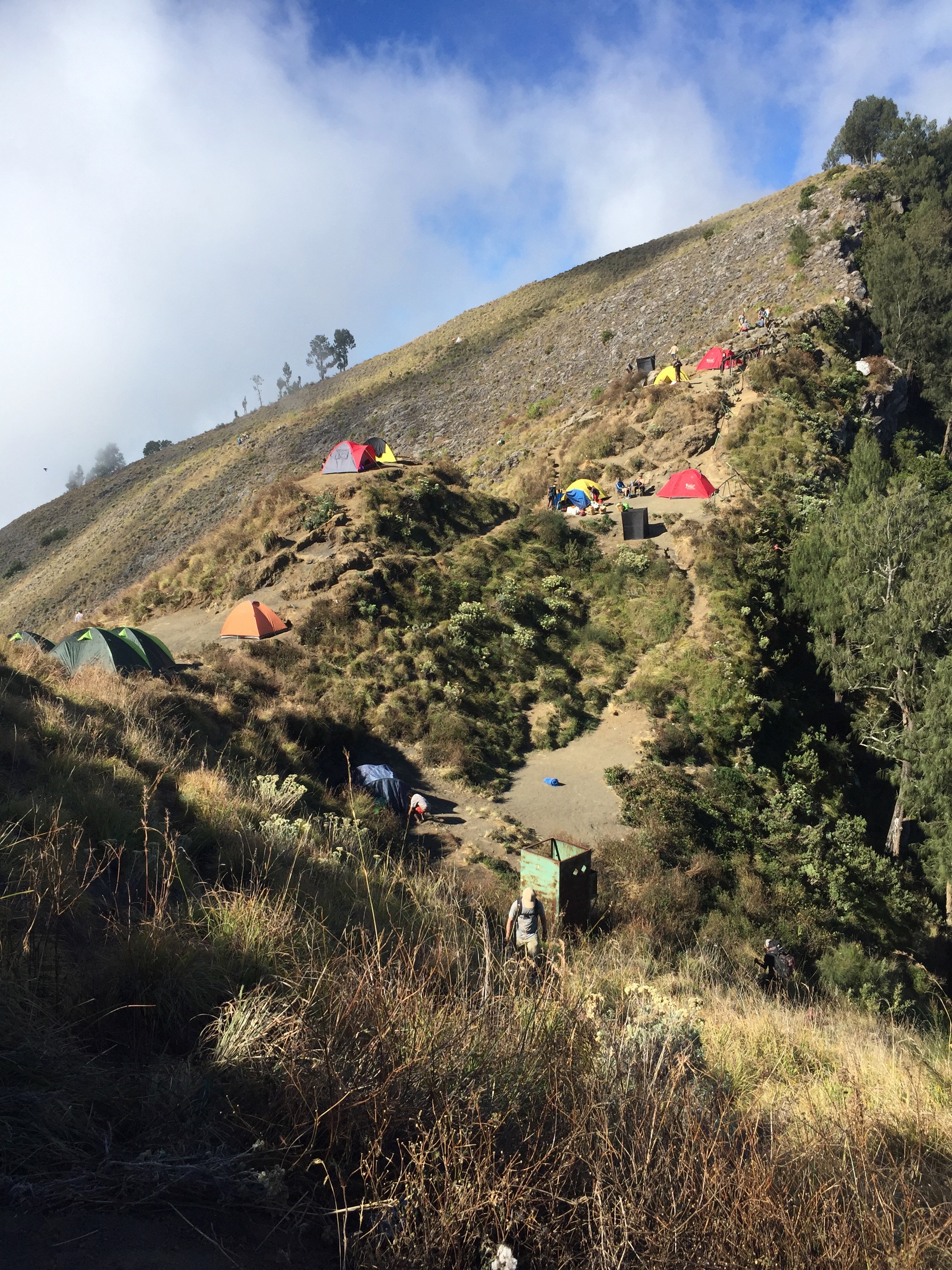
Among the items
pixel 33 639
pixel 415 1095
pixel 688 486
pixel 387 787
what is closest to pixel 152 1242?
pixel 415 1095

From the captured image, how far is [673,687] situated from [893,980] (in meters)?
7.52

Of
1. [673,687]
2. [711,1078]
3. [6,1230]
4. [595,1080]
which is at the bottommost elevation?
[673,687]

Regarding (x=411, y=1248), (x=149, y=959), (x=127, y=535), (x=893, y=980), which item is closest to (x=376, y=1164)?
(x=411, y=1248)

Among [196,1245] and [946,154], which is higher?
[946,154]

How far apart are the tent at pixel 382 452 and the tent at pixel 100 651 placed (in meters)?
14.1

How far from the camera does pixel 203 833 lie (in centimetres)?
604

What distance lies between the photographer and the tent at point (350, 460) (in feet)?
85.0

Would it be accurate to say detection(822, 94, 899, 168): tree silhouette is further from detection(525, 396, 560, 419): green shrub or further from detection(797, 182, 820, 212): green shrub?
detection(525, 396, 560, 419): green shrub

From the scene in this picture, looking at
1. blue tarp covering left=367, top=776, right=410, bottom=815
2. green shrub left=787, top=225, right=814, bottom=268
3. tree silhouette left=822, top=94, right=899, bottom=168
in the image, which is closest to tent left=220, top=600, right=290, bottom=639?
blue tarp covering left=367, top=776, right=410, bottom=815

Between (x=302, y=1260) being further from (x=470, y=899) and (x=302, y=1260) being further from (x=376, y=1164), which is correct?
(x=470, y=899)

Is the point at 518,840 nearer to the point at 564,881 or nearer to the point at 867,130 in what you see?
the point at 564,881

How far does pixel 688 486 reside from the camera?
25.6m

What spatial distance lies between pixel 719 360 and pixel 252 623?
976 inches

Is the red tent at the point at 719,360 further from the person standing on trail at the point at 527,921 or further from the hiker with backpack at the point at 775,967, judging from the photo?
the person standing on trail at the point at 527,921
